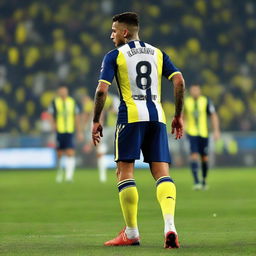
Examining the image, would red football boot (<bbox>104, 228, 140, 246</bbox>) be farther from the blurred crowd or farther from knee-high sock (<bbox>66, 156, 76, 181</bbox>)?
the blurred crowd

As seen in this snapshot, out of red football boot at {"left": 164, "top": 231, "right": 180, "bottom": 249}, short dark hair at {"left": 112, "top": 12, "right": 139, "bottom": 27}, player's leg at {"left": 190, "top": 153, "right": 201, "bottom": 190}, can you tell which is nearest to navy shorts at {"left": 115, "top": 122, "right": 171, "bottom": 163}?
red football boot at {"left": 164, "top": 231, "right": 180, "bottom": 249}

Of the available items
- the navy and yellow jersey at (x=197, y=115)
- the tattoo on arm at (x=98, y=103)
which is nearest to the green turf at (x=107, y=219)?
the tattoo on arm at (x=98, y=103)

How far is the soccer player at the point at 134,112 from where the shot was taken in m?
7.21

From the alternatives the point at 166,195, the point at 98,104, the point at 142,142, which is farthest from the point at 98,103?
the point at 166,195

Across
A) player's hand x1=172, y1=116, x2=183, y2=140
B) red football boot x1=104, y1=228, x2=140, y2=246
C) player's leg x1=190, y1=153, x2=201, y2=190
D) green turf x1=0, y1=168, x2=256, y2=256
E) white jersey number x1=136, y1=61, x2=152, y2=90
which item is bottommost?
green turf x1=0, y1=168, x2=256, y2=256

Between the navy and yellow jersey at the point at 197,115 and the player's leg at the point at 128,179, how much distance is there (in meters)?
10.8

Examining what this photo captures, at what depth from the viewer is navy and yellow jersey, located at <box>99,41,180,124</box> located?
23.8ft

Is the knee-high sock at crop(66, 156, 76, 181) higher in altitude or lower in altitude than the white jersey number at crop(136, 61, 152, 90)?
lower

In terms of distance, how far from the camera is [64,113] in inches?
828

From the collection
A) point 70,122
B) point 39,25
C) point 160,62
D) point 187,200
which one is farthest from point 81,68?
point 160,62

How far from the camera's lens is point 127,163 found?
7258mm

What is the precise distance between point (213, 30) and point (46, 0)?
643 cm

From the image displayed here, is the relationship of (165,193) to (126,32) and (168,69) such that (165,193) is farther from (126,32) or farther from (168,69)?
(126,32)

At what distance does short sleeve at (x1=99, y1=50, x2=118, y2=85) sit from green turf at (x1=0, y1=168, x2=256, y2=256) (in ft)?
4.52
